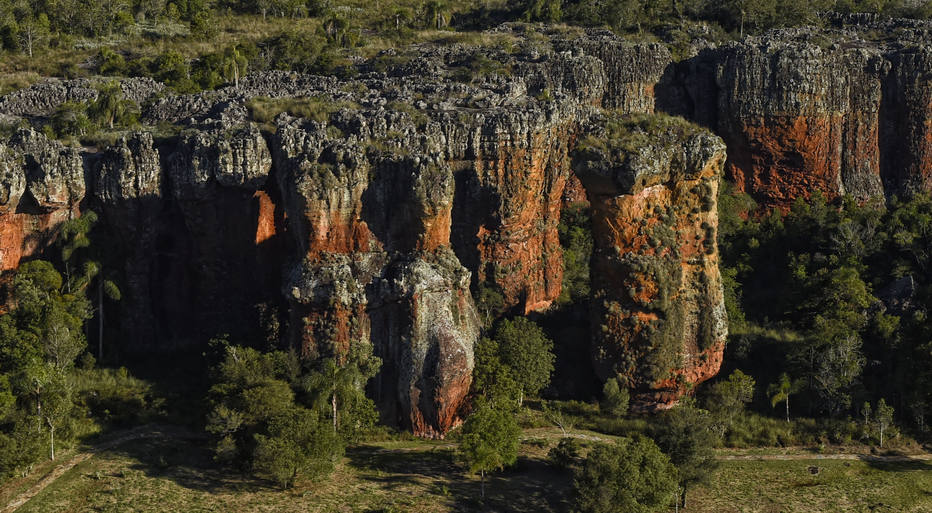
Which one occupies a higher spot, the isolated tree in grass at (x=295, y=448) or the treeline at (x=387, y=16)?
the treeline at (x=387, y=16)

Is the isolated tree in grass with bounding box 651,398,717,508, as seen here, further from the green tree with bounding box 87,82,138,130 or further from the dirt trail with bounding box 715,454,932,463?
the green tree with bounding box 87,82,138,130

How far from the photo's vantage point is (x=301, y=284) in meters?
55.9

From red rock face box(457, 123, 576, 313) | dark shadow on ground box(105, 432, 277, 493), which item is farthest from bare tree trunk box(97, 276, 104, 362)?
red rock face box(457, 123, 576, 313)

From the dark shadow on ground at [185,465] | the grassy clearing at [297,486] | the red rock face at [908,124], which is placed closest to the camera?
the grassy clearing at [297,486]

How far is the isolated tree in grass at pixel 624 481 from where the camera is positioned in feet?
157

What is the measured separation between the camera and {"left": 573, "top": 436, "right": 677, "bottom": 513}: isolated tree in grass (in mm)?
47719

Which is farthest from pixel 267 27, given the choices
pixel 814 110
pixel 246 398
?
pixel 246 398

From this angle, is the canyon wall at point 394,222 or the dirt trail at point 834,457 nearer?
the canyon wall at point 394,222

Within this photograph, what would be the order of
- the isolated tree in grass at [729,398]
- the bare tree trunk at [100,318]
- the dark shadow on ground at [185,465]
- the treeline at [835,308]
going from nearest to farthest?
the dark shadow on ground at [185,465], the isolated tree in grass at [729,398], the treeline at [835,308], the bare tree trunk at [100,318]

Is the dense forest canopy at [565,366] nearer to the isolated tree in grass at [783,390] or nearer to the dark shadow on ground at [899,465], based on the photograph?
the isolated tree in grass at [783,390]

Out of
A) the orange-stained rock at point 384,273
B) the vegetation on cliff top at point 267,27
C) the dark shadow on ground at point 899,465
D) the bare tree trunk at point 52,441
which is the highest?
the vegetation on cliff top at point 267,27

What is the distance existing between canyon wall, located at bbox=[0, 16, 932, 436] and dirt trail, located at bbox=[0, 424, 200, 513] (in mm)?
6830

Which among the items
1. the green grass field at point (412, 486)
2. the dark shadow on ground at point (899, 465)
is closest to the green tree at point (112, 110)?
the green grass field at point (412, 486)

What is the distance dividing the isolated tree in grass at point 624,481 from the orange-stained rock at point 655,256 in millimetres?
9396
